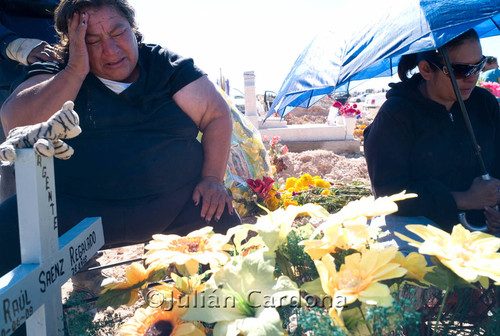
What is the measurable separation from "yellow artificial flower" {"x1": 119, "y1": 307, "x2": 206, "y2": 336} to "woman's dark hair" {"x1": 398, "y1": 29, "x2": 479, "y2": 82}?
1766 millimetres

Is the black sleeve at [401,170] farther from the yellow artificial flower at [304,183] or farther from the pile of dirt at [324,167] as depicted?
the pile of dirt at [324,167]

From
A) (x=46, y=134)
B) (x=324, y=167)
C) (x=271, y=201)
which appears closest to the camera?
(x=46, y=134)

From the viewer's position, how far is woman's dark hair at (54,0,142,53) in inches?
63.3

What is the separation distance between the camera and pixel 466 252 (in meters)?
0.71

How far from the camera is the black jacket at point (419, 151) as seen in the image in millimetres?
1978

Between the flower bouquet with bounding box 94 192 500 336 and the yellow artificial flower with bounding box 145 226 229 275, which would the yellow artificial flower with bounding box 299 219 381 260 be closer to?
the flower bouquet with bounding box 94 192 500 336

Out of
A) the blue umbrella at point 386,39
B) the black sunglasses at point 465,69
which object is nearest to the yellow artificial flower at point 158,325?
the blue umbrella at point 386,39

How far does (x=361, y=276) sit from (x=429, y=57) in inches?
67.1

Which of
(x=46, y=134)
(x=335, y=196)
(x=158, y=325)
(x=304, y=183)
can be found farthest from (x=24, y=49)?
(x=304, y=183)

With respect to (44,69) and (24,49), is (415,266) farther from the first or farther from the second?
(24,49)

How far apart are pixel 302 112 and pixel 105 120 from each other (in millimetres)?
18575

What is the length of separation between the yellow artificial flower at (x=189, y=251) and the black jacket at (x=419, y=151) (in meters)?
1.32

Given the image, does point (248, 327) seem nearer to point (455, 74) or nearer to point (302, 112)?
point (455, 74)

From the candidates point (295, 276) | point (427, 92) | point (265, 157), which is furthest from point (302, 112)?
point (295, 276)
